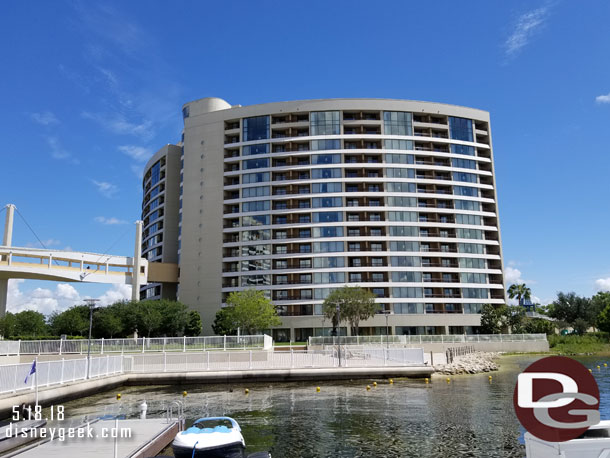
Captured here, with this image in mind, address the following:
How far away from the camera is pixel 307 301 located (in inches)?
3061

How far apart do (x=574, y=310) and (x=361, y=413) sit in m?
102

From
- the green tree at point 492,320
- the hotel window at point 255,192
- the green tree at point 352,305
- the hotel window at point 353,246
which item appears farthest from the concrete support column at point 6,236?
the green tree at point 492,320

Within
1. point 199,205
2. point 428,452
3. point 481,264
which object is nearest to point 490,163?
point 481,264

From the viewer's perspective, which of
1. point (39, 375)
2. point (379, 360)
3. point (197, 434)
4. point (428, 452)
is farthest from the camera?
point (379, 360)

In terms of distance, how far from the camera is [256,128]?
86125 millimetres

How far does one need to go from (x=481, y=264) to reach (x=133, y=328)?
60.4 metres

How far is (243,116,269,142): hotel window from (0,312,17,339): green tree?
4860cm

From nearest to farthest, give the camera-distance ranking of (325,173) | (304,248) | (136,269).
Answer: (136,269), (304,248), (325,173)

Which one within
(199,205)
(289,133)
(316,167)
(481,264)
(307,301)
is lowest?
(307,301)

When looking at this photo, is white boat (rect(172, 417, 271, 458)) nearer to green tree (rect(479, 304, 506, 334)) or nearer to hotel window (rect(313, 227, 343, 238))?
hotel window (rect(313, 227, 343, 238))

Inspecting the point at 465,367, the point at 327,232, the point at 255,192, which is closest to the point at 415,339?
the point at 465,367

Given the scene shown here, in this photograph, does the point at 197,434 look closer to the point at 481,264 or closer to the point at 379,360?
the point at 379,360

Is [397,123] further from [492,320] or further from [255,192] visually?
[492,320]

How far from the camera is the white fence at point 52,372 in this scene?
69.3 ft
